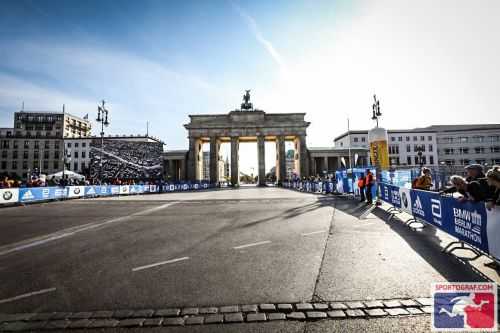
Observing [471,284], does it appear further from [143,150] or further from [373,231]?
[143,150]

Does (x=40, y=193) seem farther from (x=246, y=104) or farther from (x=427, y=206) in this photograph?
(x=246, y=104)

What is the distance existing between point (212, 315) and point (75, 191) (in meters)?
25.9

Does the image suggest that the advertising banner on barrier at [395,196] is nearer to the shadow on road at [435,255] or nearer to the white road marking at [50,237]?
the shadow on road at [435,255]

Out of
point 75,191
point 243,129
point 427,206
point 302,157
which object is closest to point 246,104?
point 243,129

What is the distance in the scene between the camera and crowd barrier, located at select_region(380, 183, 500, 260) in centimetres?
444

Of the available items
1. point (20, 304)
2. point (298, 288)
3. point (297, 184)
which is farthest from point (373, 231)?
point (297, 184)

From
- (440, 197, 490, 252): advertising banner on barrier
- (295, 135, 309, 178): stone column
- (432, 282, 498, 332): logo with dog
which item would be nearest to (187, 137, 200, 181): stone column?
(295, 135, 309, 178): stone column

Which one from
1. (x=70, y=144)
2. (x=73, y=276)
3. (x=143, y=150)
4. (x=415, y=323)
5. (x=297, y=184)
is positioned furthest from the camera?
(x=70, y=144)

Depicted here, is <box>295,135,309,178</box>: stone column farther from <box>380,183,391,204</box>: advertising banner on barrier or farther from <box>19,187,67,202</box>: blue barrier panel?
<box>19,187,67,202</box>: blue barrier panel

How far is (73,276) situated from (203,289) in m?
2.41

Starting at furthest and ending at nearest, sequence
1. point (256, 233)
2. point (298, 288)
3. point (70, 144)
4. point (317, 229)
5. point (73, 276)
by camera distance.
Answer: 1. point (70, 144)
2. point (317, 229)
3. point (256, 233)
4. point (73, 276)
5. point (298, 288)

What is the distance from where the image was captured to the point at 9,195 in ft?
55.2

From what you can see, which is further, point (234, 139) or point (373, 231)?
point (234, 139)

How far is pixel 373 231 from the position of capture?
7.33 m
